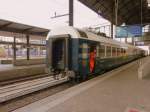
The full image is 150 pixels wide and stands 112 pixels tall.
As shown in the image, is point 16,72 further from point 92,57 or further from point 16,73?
point 92,57

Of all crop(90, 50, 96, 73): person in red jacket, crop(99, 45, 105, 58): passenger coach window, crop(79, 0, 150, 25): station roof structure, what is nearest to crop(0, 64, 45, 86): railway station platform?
crop(90, 50, 96, 73): person in red jacket

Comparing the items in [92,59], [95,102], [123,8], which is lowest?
[95,102]

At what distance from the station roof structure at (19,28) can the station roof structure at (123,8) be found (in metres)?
6.25

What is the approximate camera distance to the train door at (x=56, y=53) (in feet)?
30.2

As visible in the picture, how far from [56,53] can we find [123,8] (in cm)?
2400

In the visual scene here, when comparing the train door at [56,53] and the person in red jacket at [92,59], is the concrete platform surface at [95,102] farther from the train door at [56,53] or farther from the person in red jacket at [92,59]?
the person in red jacket at [92,59]

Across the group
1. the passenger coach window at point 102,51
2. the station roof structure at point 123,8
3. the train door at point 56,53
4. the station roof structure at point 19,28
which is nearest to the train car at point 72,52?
the train door at point 56,53

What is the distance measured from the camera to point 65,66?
8867mm

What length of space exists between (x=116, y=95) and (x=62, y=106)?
2.03 metres

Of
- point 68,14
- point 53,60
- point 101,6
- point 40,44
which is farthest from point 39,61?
point 53,60

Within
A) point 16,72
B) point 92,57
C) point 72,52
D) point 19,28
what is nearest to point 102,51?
point 92,57

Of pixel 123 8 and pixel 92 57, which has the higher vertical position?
pixel 123 8

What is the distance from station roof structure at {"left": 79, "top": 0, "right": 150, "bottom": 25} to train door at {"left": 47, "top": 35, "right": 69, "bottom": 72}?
11.0 meters

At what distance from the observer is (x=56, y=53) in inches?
379
